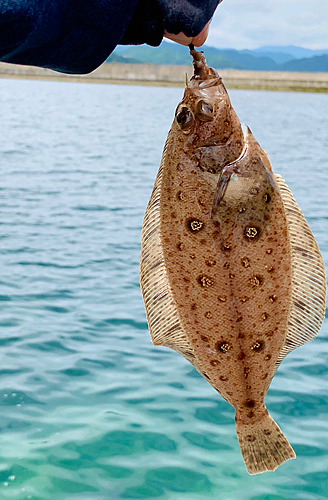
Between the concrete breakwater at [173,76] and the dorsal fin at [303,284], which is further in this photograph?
the concrete breakwater at [173,76]

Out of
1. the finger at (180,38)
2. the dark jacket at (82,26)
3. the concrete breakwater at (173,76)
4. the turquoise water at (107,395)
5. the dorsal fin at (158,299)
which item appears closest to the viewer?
the dark jacket at (82,26)

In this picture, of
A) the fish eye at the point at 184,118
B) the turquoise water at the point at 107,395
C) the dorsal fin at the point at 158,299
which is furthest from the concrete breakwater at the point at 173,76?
the fish eye at the point at 184,118

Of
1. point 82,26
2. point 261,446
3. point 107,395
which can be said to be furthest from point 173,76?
point 82,26

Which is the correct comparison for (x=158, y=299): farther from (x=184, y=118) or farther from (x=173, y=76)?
(x=173, y=76)

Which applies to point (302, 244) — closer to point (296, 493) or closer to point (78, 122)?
point (296, 493)

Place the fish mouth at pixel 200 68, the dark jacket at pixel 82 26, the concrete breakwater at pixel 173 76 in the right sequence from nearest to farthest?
1. the dark jacket at pixel 82 26
2. the fish mouth at pixel 200 68
3. the concrete breakwater at pixel 173 76

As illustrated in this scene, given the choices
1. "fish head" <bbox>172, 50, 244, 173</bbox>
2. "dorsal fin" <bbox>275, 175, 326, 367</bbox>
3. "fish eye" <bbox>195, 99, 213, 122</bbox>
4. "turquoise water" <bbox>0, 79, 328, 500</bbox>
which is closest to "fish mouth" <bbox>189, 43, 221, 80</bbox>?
"fish head" <bbox>172, 50, 244, 173</bbox>

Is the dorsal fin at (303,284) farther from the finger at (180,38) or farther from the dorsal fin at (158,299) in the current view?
the finger at (180,38)

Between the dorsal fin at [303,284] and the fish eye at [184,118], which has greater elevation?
the fish eye at [184,118]

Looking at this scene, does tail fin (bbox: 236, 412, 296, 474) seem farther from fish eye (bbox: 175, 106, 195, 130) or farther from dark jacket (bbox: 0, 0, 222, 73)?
dark jacket (bbox: 0, 0, 222, 73)

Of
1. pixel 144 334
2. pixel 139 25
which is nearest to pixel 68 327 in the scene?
pixel 144 334
